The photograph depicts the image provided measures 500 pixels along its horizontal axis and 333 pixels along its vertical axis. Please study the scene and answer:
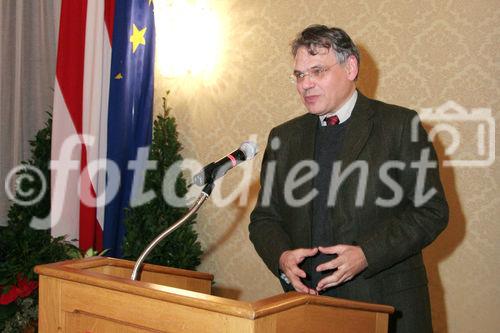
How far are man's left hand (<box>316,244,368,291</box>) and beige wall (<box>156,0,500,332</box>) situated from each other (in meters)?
1.58

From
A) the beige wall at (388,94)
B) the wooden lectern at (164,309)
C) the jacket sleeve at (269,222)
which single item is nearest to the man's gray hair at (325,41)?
the jacket sleeve at (269,222)

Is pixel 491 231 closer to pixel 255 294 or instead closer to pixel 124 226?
pixel 255 294

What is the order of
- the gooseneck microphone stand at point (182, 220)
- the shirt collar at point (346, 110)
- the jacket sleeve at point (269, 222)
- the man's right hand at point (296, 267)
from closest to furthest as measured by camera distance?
the gooseneck microphone stand at point (182, 220) → the man's right hand at point (296, 267) → the jacket sleeve at point (269, 222) → the shirt collar at point (346, 110)

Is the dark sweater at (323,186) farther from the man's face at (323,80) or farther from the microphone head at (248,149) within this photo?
the microphone head at (248,149)

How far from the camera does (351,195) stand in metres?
2.36

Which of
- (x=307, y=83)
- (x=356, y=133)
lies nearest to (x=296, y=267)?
(x=356, y=133)

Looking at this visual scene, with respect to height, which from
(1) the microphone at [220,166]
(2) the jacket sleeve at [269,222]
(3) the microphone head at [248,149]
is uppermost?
(3) the microphone head at [248,149]

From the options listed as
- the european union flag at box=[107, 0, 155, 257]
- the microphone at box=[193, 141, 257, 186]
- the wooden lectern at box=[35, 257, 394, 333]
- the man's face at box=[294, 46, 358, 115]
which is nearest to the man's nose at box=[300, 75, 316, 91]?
the man's face at box=[294, 46, 358, 115]

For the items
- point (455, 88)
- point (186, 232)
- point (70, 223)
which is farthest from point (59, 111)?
point (455, 88)

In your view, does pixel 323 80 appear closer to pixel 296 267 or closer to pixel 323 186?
pixel 323 186

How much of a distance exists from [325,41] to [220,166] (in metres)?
0.83

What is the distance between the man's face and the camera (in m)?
2.42

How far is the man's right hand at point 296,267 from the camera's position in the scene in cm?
209

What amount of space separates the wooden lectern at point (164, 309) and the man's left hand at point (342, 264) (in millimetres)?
183
